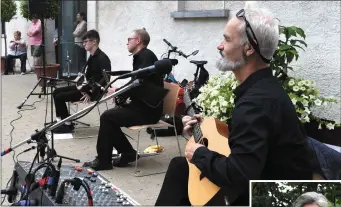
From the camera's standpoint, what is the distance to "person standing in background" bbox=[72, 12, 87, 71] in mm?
11445

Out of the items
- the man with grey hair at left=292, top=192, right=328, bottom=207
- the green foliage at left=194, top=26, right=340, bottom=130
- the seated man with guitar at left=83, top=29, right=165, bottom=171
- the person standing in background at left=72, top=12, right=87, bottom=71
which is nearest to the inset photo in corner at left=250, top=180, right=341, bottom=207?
the man with grey hair at left=292, top=192, right=328, bottom=207

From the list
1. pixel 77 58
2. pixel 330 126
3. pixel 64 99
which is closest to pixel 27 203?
pixel 330 126

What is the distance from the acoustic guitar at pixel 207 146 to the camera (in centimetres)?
248

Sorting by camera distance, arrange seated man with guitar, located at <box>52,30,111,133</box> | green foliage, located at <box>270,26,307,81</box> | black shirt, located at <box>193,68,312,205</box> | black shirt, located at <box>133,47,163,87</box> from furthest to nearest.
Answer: seated man with guitar, located at <box>52,30,111,133</box>
black shirt, located at <box>133,47,163,87</box>
green foliage, located at <box>270,26,307,81</box>
black shirt, located at <box>193,68,312,205</box>

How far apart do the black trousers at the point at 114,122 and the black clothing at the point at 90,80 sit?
101cm

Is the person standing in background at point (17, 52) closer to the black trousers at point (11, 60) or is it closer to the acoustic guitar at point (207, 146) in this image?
the black trousers at point (11, 60)

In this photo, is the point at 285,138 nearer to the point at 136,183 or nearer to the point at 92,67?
the point at 136,183

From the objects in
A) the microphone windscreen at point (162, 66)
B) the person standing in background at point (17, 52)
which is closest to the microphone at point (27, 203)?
the microphone windscreen at point (162, 66)

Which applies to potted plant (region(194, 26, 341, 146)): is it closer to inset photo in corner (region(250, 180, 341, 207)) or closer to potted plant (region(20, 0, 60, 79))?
inset photo in corner (region(250, 180, 341, 207))

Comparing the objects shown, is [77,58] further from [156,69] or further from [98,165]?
[156,69]

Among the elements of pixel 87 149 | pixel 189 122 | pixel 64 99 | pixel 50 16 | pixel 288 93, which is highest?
pixel 50 16

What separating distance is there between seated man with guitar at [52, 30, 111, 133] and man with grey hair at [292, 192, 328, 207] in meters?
4.64

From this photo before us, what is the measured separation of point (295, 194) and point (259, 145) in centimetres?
28

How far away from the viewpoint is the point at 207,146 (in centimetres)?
273
